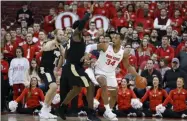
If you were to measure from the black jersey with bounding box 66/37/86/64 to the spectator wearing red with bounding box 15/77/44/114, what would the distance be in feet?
10.9

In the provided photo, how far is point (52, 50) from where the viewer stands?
1373cm

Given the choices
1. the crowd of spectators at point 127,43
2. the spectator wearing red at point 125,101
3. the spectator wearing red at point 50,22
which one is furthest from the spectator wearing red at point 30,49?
the spectator wearing red at point 125,101

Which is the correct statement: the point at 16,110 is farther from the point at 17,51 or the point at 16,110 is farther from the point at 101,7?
the point at 101,7

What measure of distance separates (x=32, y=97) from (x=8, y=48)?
8.32ft

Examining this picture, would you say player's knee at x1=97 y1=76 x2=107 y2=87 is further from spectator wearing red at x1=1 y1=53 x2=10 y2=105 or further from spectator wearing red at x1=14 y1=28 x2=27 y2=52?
spectator wearing red at x1=14 y1=28 x2=27 y2=52

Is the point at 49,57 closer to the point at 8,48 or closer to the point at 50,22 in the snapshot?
the point at 8,48

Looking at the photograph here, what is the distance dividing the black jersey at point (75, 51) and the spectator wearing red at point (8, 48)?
17.0ft

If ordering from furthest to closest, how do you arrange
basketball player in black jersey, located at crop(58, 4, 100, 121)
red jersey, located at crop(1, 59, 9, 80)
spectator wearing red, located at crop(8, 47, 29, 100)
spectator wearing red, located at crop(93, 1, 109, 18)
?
1. spectator wearing red, located at crop(93, 1, 109, 18)
2. red jersey, located at crop(1, 59, 9, 80)
3. spectator wearing red, located at crop(8, 47, 29, 100)
4. basketball player in black jersey, located at crop(58, 4, 100, 121)

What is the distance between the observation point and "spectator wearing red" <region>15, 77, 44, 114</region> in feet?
53.3

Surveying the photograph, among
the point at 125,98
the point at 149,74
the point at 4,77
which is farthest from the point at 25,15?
the point at 125,98

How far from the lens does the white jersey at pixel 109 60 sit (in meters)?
13.7

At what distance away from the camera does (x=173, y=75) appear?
16.6 meters

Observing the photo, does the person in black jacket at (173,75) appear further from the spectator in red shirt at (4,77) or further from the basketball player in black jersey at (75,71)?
the spectator in red shirt at (4,77)

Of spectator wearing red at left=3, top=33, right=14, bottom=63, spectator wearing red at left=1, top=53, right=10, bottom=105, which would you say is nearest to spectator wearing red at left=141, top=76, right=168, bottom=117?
spectator wearing red at left=1, top=53, right=10, bottom=105
